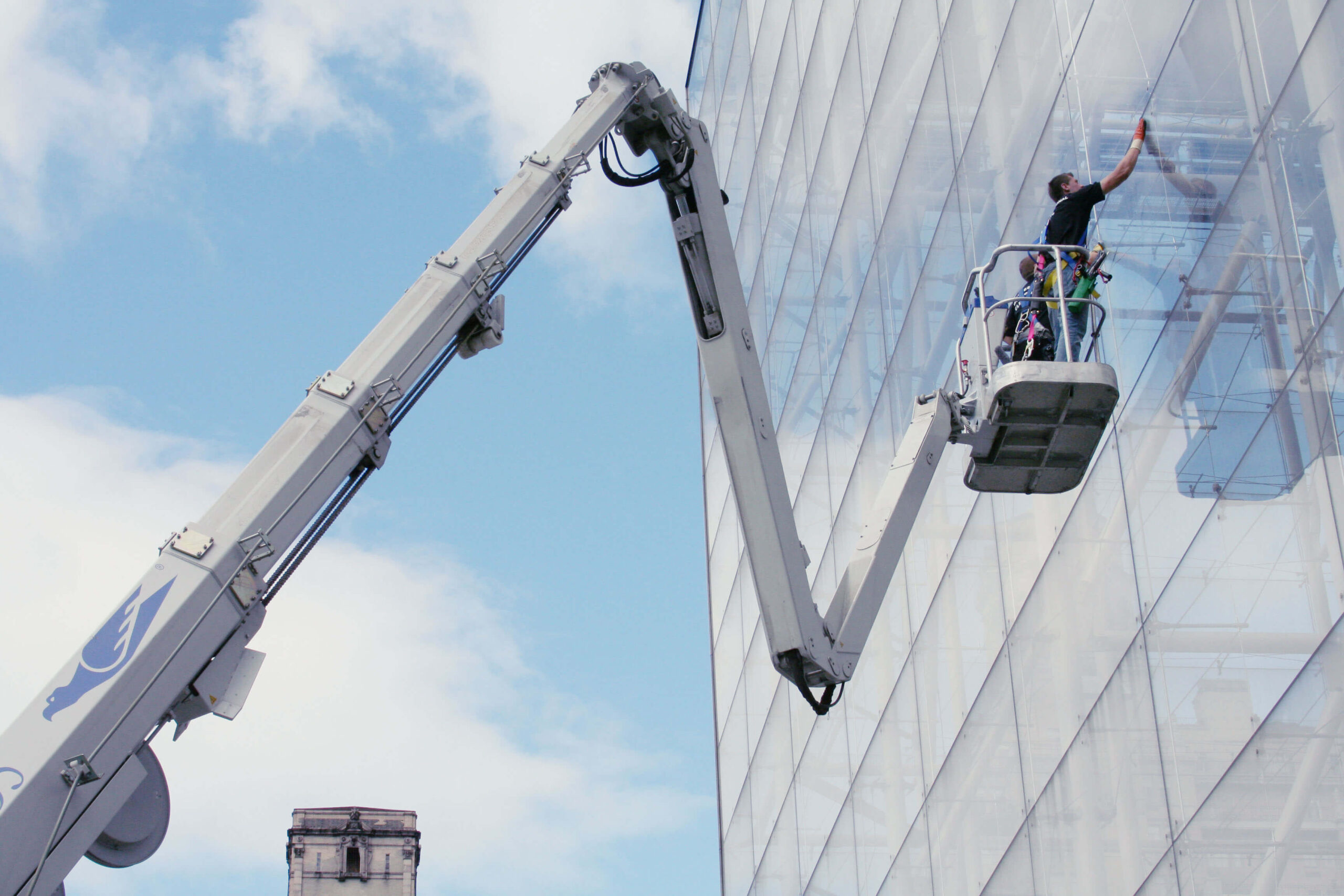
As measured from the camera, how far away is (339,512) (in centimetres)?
927

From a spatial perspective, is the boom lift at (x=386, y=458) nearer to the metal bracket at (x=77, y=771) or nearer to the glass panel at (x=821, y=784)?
the metal bracket at (x=77, y=771)

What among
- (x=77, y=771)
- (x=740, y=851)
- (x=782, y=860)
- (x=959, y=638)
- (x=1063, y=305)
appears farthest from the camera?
(x=740, y=851)

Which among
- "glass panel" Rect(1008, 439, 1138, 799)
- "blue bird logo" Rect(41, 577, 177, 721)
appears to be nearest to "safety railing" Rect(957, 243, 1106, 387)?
"glass panel" Rect(1008, 439, 1138, 799)

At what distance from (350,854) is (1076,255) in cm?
6194

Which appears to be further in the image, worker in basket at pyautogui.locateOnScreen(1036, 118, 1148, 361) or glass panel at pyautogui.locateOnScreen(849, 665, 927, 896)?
glass panel at pyautogui.locateOnScreen(849, 665, 927, 896)

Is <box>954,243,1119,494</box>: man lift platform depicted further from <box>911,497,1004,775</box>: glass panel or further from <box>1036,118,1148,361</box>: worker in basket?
<box>911,497,1004,775</box>: glass panel

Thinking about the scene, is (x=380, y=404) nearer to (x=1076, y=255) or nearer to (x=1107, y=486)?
(x=1076, y=255)

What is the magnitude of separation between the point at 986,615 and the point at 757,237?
13.3 meters

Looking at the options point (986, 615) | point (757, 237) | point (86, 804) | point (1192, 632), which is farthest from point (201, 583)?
point (757, 237)

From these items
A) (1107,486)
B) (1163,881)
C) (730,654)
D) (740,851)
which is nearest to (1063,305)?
(1107,486)

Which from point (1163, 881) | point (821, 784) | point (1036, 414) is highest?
point (821, 784)

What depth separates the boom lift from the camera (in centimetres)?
749

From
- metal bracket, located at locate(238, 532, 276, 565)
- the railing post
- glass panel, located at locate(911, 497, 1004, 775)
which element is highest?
glass panel, located at locate(911, 497, 1004, 775)

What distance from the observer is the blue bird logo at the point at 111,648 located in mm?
7512
